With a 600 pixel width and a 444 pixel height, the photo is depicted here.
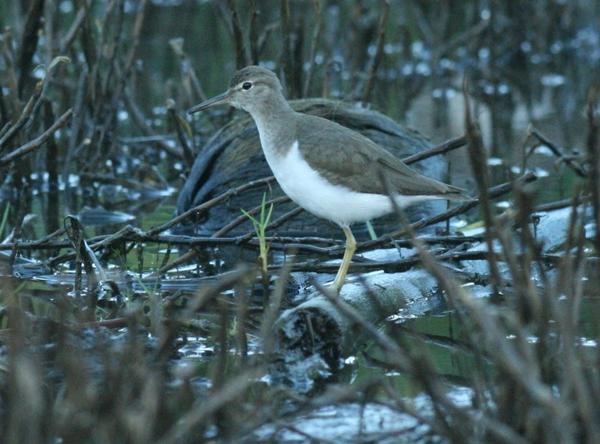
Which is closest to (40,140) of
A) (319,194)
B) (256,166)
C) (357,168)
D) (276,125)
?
(276,125)

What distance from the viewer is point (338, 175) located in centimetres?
503

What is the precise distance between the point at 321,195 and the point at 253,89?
75 cm

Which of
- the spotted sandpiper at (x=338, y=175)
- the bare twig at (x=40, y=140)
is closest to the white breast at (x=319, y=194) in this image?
the spotted sandpiper at (x=338, y=175)

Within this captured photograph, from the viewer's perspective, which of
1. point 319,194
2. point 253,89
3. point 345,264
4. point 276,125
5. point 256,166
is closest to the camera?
point 319,194

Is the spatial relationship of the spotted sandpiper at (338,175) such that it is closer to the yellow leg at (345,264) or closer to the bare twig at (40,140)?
the yellow leg at (345,264)

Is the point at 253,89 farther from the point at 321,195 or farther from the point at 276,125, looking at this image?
the point at 321,195

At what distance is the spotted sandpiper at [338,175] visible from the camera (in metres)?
5.01

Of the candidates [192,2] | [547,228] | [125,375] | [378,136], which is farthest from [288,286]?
[192,2]

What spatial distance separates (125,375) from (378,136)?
424cm

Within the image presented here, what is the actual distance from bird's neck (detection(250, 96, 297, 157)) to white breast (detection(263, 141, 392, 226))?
0.15ft

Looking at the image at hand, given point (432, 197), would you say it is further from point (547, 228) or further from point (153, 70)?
point (153, 70)

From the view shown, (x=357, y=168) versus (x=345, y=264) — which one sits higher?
(x=357, y=168)

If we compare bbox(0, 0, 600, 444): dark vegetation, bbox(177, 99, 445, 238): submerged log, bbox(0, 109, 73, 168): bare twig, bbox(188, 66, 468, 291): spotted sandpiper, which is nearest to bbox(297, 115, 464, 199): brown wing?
bbox(188, 66, 468, 291): spotted sandpiper

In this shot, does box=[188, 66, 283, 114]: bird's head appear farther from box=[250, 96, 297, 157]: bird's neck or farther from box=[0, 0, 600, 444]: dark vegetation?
box=[0, 0, 600, 444]: dark vegetation
